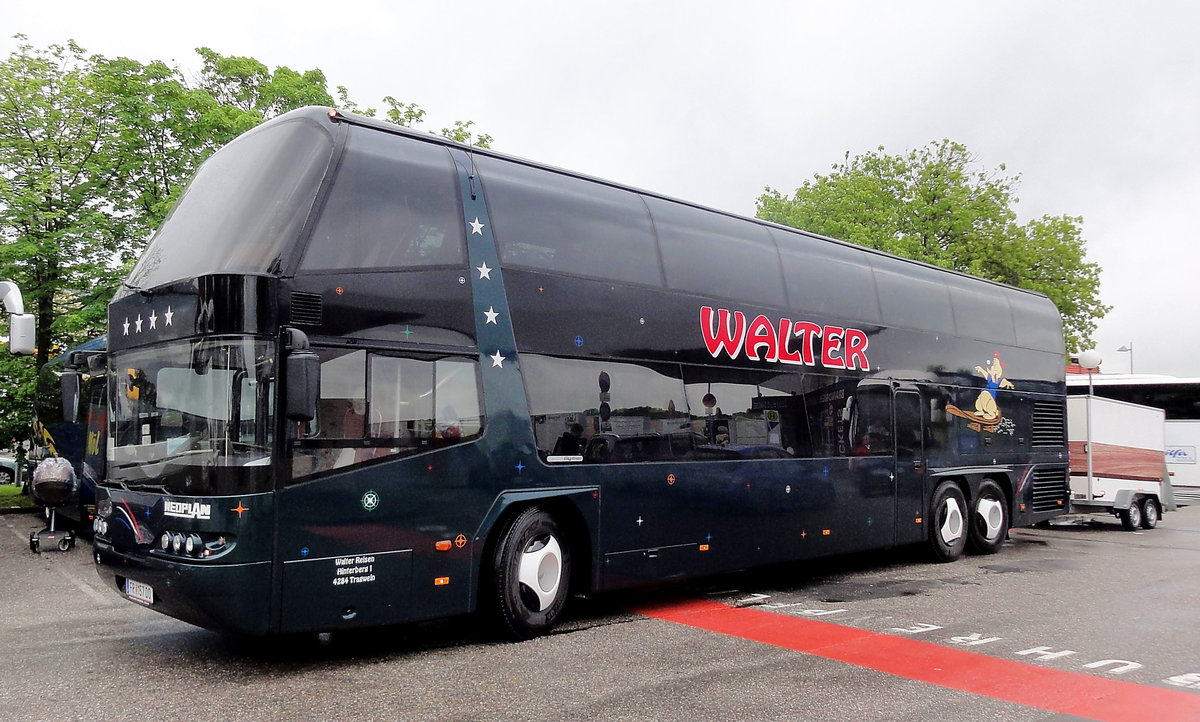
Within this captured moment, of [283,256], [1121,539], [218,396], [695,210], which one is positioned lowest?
[1121,539]

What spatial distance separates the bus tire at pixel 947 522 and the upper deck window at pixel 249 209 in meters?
9.66

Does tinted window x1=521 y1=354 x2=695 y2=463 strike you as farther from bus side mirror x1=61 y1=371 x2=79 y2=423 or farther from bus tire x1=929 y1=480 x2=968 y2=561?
bus tire x1=929 y1=480 x2=968 y2=561

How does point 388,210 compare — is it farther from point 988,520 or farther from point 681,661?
point 988,520

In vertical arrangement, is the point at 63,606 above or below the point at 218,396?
below

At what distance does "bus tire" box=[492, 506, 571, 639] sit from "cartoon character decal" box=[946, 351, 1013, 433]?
7739mm

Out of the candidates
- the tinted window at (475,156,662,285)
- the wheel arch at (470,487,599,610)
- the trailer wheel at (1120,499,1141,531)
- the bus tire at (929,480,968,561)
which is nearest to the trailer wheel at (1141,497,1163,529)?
the trailer wheel at (1120,499,1141,531)

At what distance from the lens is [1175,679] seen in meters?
6.61

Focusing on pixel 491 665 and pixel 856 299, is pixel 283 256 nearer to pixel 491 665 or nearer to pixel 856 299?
pixel 491 665

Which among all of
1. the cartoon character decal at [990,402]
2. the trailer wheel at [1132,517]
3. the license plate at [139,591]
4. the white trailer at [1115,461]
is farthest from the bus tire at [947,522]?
the license plate at [139,591]

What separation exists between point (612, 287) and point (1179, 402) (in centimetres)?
Answer: 2434

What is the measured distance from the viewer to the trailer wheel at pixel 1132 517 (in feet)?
62.3

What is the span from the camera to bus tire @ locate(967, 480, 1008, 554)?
13.6 m

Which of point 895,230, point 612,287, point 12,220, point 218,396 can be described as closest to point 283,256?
point 218,396

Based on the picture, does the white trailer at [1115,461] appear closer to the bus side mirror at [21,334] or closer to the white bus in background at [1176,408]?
the white bus in background at [1176,408]
